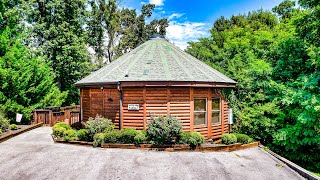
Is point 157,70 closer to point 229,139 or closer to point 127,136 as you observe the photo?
point 127,136

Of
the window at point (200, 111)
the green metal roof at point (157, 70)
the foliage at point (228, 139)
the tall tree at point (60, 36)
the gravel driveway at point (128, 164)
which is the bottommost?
the gravel driveway at point (128, 164)

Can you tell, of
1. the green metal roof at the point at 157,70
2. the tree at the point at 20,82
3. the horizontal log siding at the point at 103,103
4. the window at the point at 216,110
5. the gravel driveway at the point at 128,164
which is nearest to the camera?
the gravel driveway at the point at 128,164

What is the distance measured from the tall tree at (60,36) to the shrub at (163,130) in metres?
16.3

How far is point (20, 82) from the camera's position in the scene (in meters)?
16.0

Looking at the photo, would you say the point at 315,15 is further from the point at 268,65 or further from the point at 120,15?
the point at 120,15

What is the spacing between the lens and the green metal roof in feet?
35.9

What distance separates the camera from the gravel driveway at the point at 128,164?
6.84 m

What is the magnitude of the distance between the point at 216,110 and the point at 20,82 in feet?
43.5

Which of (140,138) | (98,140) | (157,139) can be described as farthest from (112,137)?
(157,139)

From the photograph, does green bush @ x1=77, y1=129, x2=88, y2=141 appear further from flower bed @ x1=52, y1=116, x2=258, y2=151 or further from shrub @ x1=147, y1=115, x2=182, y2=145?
shrub @ x1=147, y1=115, x2=182, y2=145

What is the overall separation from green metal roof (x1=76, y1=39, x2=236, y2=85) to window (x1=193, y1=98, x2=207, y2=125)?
1.13 m

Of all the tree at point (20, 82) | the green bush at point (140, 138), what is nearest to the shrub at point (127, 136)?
the green bush at point (140, 138)

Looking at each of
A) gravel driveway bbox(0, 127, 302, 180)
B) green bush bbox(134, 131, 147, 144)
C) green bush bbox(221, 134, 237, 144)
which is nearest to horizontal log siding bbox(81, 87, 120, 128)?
Answer: green bush bbox(134, 131, 147, 144)

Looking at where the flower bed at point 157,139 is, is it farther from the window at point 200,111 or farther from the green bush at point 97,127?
the window at point 200,111
